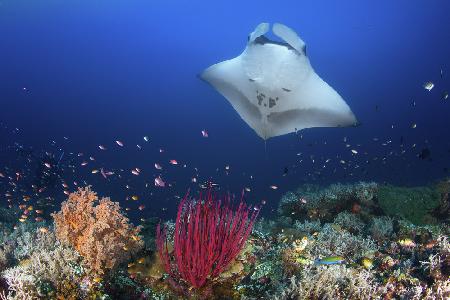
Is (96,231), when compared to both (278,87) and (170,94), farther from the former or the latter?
(170,94)

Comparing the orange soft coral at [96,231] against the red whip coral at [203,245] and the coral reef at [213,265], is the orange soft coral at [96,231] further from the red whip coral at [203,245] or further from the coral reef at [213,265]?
the red whip coral at [203,245]

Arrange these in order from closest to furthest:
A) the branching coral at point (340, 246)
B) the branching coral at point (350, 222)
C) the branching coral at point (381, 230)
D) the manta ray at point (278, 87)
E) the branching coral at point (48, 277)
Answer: the branching coral at point (48, 277) → the branching coral at point (340, 246) → the branching coral at point (381, 230) → the manta ray at point (278, 87) → the branching coral at point (350, 222)

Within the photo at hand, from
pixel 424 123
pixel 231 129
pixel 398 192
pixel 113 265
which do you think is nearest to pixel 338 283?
pixel 113 265

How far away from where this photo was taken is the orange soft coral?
4250 mm

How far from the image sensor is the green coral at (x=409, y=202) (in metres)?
8.84

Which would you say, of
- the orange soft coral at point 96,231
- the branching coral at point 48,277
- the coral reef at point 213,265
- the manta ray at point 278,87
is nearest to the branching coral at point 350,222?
the coral reef at point 213,265

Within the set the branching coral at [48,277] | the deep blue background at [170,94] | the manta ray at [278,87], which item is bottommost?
the branching coral at [48,277]

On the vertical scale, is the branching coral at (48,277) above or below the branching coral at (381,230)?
below

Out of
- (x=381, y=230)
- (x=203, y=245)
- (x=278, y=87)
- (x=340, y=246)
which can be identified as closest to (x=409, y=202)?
(x=381, y=230)

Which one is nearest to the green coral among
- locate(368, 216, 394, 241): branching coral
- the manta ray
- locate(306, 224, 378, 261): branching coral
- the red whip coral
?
locate(368, 216, 394, 241): branching coral

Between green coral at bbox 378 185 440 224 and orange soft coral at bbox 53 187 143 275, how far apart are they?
24.1 ft

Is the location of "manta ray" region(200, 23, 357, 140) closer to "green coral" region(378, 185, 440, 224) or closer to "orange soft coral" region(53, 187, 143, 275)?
"green coral" region(378, 185, 440, 224)

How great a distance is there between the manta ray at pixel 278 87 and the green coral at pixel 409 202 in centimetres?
335

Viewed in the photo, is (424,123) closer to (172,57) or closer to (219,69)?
(172,57)
